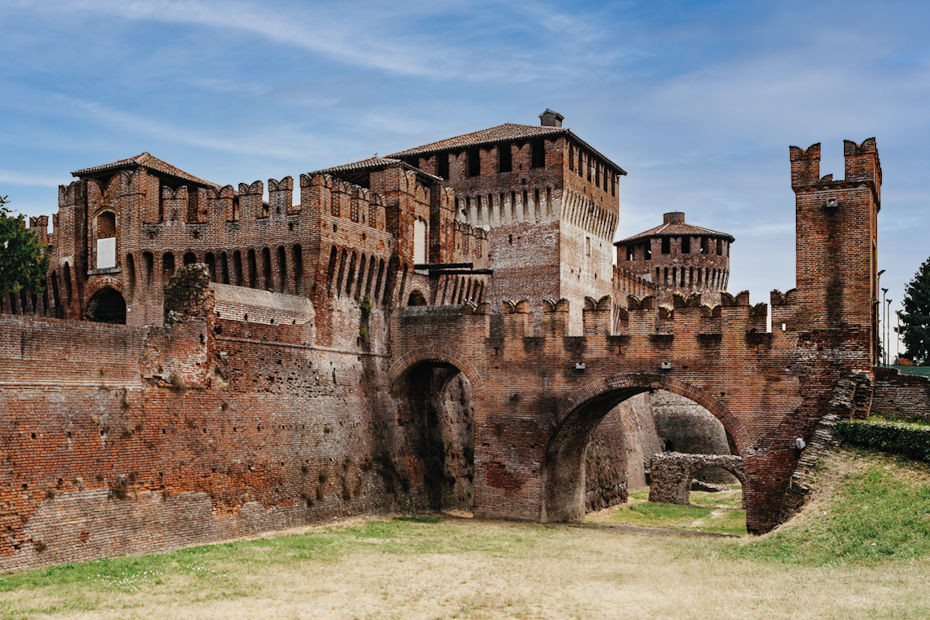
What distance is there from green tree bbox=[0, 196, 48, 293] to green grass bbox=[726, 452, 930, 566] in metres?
24.1

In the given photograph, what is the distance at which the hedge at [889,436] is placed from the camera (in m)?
20.6

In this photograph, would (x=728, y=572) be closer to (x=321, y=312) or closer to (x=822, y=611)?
(x=822, y=611)

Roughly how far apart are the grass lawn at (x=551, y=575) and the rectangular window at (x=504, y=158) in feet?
77.9

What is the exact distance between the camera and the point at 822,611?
13.7m

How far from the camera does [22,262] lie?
104ft

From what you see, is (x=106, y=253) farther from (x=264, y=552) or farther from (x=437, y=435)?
(x=264, y=552)

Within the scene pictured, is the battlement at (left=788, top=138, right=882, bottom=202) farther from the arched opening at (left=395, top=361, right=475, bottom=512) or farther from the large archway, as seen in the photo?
the arched opening at (left=395, top=361, right=475, bottom=512)

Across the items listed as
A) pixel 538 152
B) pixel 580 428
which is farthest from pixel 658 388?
pixel 538 152

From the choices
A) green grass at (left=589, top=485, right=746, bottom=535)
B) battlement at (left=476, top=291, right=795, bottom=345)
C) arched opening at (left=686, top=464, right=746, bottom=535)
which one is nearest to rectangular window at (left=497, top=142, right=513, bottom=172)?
green grass at (left=589, top=485, right=746, bottom=535)

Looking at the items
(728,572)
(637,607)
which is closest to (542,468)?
(728,572)

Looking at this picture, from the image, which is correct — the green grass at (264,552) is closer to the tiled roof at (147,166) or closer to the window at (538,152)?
the tiled roof at (147,166)

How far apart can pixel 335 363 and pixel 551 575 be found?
36.5ft

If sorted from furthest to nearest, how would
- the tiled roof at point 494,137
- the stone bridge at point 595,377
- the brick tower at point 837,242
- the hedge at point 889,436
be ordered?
the tiled roof at point 494,137 < the brick tower at point 837,242 < the stone bridge at point 595,377 < the hedge at point 889,436

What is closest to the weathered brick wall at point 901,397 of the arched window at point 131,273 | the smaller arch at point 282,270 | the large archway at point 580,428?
the large archway at point 580,428
